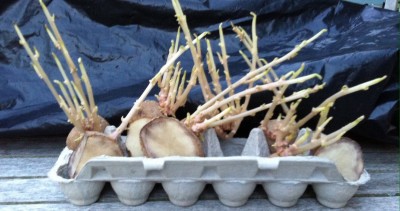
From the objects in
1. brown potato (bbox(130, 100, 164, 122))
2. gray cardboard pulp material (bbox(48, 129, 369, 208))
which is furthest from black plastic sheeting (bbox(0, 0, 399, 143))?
gray cardboard pulp material (bbox(48, 129, 369, 208))

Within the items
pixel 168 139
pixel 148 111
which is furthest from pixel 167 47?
pixel 168 139

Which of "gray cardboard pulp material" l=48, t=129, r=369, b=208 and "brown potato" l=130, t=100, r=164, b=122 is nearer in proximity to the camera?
"gray cardboard pulp material" l=48, t=129, r=369, b=208

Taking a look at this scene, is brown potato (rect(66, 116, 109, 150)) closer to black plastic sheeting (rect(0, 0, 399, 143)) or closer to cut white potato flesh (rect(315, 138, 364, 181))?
black plastic sheeting (rect(0, 0, 399, 143))

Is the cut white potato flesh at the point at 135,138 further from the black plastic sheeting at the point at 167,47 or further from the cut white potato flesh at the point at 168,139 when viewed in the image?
the black plastic sheeting at the point at 167,47

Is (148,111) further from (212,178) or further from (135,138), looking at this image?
(212,178)

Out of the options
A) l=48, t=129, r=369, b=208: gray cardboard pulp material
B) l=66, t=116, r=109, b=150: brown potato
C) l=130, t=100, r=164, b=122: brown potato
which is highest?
l=130, t=100, r=164, b=122: brown potato

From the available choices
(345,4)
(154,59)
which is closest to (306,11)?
(345,4)

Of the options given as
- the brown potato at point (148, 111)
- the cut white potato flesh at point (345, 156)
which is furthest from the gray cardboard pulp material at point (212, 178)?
the brown potato at point (148, 111)

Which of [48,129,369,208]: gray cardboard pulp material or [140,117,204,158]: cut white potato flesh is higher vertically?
[140,117,204,158]: cut white potato flesh
